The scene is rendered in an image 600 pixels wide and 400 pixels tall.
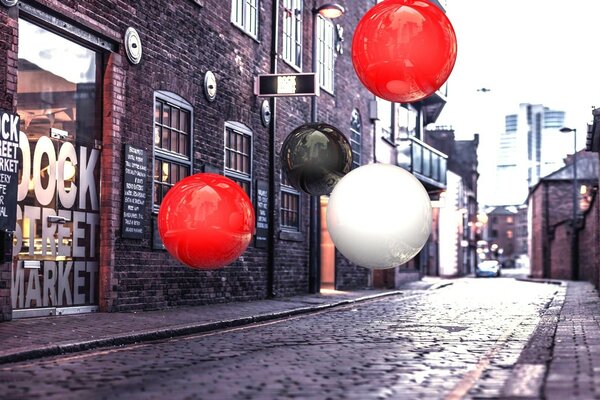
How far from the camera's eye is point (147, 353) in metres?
9.03

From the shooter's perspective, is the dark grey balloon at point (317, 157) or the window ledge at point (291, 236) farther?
the window ledge at point (291, 236)

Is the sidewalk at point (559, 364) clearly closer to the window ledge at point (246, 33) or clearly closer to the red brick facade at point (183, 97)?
the red brick facade at point (183, 97)

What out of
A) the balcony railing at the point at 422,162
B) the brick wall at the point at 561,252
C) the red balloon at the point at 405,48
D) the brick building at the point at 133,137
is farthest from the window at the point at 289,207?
the brick wall at the point at 561,252

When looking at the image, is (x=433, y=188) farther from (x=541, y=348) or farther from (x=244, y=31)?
(x=541, y=348)

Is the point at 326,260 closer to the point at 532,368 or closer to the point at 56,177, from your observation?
the point at 56,177

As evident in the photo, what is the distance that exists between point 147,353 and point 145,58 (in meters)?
6.55

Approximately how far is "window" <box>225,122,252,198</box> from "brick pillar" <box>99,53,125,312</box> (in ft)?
13.3

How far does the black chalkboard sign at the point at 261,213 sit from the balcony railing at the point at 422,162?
12.4 metres

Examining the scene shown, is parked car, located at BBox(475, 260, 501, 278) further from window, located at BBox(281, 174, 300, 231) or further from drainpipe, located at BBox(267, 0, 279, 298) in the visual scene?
drainpipe, located at BBox(267, 0, 279, 298)

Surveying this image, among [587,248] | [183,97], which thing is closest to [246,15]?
[183,97]

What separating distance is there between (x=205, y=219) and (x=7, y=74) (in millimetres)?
4280

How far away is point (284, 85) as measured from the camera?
14523mm

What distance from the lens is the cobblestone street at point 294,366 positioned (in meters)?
6.50

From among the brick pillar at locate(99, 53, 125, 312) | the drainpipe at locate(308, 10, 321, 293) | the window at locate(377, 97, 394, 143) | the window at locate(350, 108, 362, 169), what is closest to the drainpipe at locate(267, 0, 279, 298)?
the drainpipe at locate(308, 10, 321, 293)
